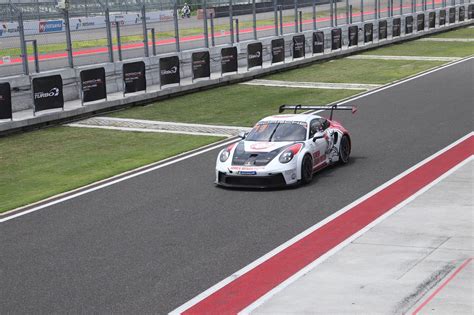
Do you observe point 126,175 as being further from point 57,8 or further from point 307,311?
point 57,8

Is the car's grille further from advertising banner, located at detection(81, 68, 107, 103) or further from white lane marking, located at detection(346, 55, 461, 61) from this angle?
white lane marking, located at detection(346, 55, 461, 61)

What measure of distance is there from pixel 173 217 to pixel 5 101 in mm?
11499

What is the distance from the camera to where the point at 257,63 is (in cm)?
3891

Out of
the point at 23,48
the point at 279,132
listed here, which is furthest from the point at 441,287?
the point at 23,48

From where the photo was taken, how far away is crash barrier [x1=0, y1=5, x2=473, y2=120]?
27641mm

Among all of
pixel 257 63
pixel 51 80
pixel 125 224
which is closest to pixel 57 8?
pixel 51 80

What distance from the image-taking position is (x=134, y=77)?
3150cm

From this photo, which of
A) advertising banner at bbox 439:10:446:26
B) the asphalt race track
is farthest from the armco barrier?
advertising banner at bbox 439:10:446:26

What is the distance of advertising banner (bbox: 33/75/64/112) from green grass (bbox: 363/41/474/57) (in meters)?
23.0

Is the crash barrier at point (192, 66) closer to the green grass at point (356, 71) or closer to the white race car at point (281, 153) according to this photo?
the green grass at point (356, 71)

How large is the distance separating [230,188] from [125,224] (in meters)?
3.25

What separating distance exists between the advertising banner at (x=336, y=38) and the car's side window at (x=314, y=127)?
83.9 ft

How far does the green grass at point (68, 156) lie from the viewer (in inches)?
769

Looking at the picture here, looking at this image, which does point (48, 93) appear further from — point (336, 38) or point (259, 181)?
point (336, 38)
